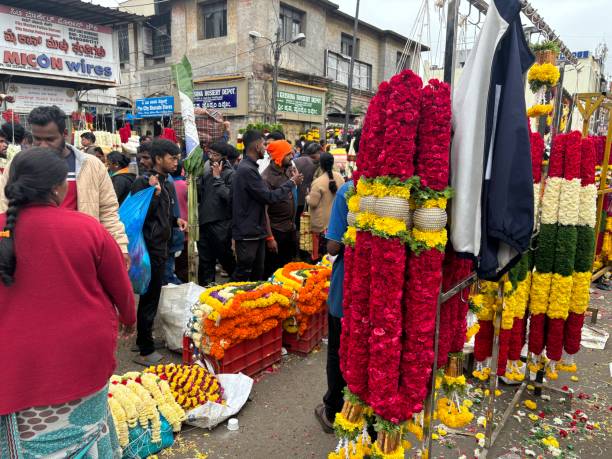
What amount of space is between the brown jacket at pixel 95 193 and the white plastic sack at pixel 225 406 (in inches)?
56.2

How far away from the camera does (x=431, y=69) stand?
2.33 meters

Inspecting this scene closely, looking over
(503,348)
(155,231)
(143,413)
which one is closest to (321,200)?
(155,231)

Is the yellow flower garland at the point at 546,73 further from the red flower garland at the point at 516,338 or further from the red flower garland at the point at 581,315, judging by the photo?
the red flower garland at the point at 516,338

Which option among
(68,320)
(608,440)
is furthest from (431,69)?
(608,440)

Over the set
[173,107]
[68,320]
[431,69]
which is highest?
[173,107]

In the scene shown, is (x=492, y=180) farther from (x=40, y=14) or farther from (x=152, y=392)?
(x=40, y=14)

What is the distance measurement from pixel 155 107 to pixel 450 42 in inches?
721

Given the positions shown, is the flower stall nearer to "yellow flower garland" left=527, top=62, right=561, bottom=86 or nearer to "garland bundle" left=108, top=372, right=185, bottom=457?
"garland bundle" left=108, top=372, right=185, bottom=457

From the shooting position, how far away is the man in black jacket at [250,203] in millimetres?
4969

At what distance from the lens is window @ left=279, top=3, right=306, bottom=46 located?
66.4 feet

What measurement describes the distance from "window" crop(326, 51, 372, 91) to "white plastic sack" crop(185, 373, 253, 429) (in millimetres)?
21759

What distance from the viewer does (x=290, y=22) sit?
20.7 meters

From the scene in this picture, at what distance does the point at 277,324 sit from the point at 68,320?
8.37 feet

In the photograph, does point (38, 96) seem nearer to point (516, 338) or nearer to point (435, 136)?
point (516, 338)
